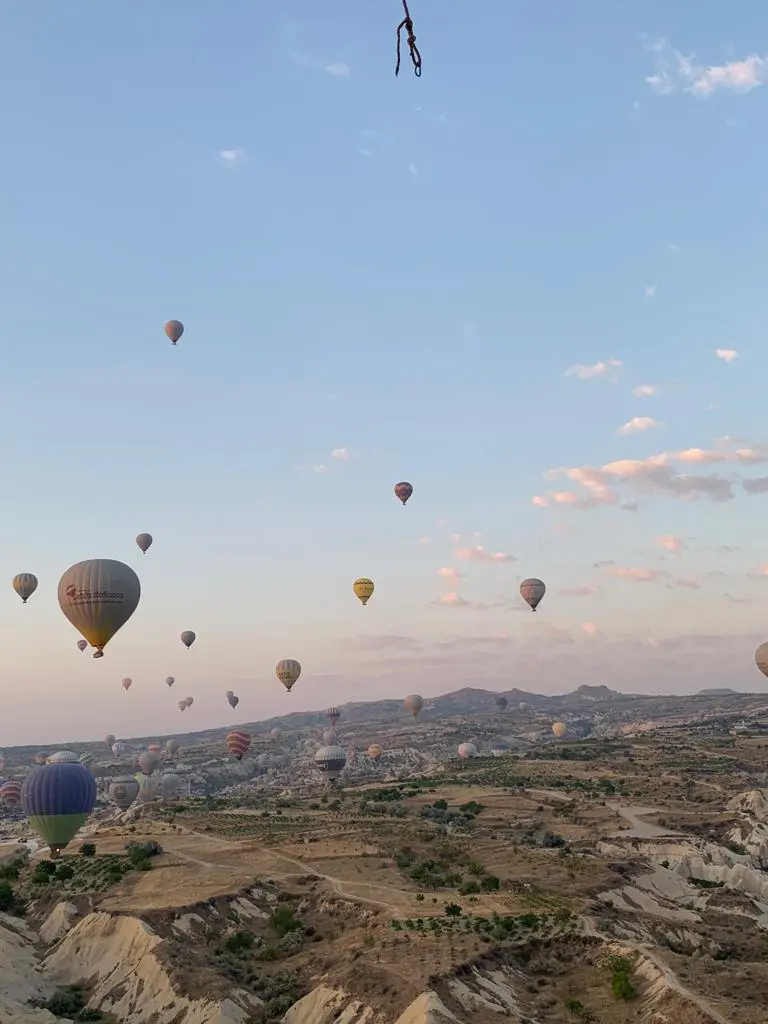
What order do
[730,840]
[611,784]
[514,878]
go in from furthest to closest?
[611,784], [730,840], [514,878]

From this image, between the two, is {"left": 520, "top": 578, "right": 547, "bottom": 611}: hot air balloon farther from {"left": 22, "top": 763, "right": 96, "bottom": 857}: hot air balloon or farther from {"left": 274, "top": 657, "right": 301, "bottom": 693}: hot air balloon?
{"left": 22, "top": 763, "right": 96, "bottom": 857}: hot air balloon

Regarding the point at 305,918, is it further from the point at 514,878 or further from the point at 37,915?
the point at 37,915

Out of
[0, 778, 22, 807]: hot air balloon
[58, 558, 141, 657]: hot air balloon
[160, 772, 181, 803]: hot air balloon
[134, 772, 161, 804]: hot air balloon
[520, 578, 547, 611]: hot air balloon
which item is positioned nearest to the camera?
[58, 558, 141, 657]: hot air balloon

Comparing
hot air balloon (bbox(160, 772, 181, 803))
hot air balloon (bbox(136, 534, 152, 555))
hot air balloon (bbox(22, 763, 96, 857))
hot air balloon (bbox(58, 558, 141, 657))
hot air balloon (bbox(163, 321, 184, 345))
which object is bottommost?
hot air balloon (bbox(160, 772, 181, 803))

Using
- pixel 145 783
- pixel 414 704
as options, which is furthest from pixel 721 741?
pixel 145 783

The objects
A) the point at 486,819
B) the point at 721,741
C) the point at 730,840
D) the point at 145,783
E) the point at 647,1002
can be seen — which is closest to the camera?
the point at 647,1002

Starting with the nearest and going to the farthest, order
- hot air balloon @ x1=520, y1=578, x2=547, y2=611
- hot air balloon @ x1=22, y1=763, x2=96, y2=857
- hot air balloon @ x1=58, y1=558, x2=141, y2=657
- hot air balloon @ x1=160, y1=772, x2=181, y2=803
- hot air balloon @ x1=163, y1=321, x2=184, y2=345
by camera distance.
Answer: hot air balloon @ x1=22, y1=763, x2=96, y2=857, hot air balloon @ x1=58, y1=558, x2=141, y2=657, hot air balloon @ x1=163, y1=321, x2=184, y2=345, hot air balloon @ x1=520, y1=578, x2=547, y2=611, hot air balloon @ x1=160, y1=772, x2=181, y2=803

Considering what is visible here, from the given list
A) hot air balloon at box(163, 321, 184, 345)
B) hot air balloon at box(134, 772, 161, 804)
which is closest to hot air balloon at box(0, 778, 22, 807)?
hot air balloon at box(134, 772, 161, 804)

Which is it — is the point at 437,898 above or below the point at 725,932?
above
